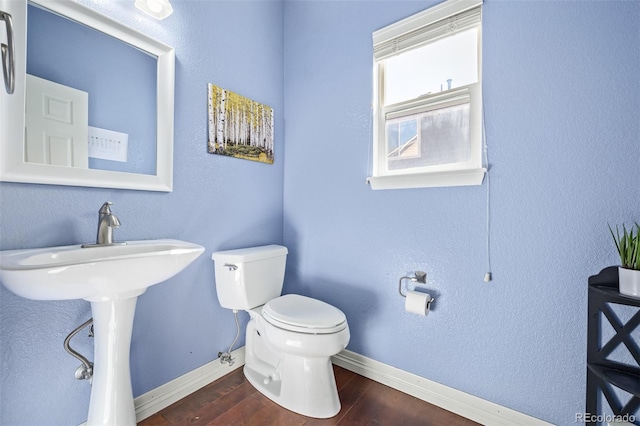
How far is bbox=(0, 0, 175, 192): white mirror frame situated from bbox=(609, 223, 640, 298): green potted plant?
1835mm

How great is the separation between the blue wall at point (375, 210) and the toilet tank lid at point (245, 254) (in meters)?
0.09

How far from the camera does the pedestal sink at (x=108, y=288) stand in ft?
2.66

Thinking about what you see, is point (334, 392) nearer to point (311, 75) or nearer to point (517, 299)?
point (517, 299)

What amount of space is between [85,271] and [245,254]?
29.7 inches

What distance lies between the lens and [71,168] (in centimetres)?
108

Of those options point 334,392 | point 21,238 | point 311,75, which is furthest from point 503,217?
point 21,238

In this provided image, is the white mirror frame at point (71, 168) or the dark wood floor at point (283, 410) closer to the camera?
the white mirror frame at point (71, 168)

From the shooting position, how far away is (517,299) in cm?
122

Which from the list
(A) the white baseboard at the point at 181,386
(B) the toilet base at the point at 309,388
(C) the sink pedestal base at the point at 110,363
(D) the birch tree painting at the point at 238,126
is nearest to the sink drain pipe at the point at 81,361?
(C) the sink pedestal base at the point at 110,363

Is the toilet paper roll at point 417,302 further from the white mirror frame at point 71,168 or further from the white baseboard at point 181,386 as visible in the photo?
the white mirror frame at point 71,168

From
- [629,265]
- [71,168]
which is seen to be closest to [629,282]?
[629,265]

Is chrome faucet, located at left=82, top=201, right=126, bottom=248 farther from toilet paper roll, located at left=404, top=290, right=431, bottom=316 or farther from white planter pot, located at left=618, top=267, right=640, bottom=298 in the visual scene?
white planter pot, located at left=618, top=267, right=640, bottom=298

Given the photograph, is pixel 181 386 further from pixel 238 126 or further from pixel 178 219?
pixel 238 126

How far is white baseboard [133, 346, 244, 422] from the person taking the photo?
50.8 inches
